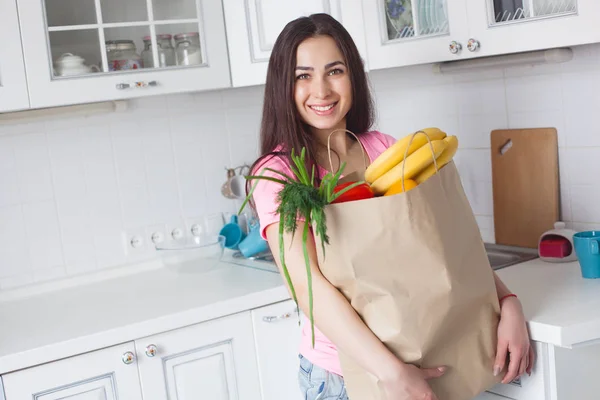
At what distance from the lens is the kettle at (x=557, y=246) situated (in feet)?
7.06

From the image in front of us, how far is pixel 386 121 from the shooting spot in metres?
2.79

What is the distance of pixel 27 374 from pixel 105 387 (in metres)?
0.20

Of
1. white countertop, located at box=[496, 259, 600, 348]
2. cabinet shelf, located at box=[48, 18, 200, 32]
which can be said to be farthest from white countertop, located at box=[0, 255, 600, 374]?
cabinet shelf, located at box=[48, 18, 200, 32]

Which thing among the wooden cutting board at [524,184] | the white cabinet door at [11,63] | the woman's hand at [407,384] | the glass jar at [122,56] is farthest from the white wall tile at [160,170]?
the woman's hand at [407,384]

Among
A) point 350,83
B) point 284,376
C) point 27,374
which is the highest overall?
point 350,83

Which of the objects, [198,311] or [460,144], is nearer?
[198,311]

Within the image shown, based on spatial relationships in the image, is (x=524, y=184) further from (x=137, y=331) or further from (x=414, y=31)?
(x=137, y=331)

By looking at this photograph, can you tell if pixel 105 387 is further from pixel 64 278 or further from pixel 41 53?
pixel 41 53

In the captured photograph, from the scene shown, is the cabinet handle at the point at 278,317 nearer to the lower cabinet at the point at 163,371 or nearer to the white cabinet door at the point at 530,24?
the lower cabinet at the point at 163,371

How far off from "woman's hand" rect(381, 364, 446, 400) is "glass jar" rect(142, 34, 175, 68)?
52.5 inches

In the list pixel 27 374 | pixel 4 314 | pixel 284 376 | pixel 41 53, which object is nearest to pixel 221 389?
pixel 284 376

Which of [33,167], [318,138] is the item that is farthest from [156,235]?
[318,138]

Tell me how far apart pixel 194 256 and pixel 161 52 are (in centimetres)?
65

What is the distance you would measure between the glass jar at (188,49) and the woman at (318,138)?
750 mm
